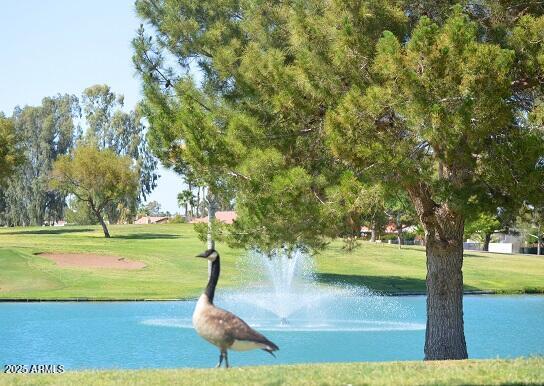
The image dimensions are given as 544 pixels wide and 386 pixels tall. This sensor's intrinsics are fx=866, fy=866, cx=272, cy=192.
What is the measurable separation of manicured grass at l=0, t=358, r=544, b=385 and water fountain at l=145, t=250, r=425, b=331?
12.1 meters

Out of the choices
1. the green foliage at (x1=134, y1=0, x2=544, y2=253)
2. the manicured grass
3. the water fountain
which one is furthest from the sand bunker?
the manicured grass

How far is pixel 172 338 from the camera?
19.9 m

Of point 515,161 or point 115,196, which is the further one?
point 115,196

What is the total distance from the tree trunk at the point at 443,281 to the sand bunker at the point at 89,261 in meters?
26.2

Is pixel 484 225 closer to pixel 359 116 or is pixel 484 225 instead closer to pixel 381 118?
pixel 381 118

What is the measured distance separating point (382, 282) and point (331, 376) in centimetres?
2880

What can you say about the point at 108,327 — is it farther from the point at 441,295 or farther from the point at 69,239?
the point at 69,239

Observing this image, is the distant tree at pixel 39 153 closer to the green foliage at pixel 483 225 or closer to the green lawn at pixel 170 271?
the green lawn at pixel 170 271

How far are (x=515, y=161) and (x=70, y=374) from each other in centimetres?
668

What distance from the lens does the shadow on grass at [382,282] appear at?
35.8 metres

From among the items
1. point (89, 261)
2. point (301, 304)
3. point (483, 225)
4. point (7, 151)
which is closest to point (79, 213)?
point (7, 151)

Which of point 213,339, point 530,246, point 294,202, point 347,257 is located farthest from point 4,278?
point 530,246

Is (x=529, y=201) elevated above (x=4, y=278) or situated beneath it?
elevated above

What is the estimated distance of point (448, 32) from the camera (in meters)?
11.7
